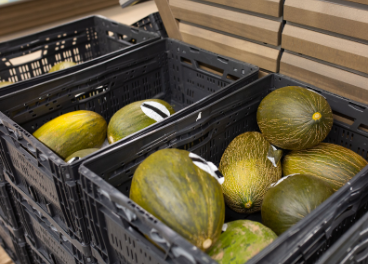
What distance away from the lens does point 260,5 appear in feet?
4.53

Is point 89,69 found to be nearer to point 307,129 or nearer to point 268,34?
point 268,34

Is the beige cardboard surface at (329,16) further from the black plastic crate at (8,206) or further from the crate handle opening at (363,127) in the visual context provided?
the black plastic crate at (8,206)

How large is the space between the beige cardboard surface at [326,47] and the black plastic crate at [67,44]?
2.33ft

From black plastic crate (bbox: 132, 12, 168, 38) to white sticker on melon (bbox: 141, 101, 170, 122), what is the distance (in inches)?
29.3

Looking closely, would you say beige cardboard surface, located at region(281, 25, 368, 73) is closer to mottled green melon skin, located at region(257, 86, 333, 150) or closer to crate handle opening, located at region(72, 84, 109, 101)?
mottled green melon skin, located at region(257, 86, 333, 150)

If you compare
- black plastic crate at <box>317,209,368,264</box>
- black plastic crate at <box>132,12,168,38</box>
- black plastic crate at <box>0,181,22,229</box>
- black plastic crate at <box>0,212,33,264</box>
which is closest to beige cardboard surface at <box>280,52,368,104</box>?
black plastic crate at <box>317,209,368,264</box>

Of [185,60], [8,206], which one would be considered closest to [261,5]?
[185,60]

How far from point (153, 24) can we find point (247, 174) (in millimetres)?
1216

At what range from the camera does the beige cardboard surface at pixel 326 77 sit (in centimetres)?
122

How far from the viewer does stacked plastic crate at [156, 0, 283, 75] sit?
4.60 feet

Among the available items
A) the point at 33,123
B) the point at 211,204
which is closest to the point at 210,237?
the point at 211,204

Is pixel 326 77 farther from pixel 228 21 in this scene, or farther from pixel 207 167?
pixel 207 167

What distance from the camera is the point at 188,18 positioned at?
5.75ft

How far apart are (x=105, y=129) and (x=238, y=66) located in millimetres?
641
